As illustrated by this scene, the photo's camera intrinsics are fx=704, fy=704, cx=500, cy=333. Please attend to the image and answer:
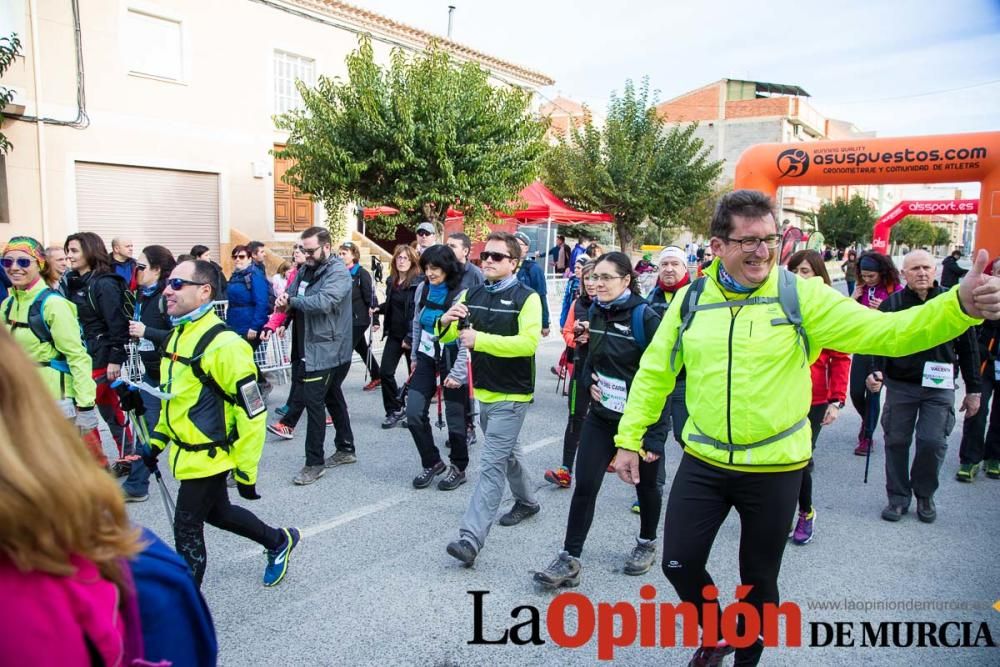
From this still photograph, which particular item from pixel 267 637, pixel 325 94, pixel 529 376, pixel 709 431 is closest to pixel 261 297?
pixel 529 376

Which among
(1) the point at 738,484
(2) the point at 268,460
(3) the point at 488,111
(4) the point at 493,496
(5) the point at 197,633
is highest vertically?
(3) the point at 488,111

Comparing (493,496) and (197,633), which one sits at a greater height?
(197,633)

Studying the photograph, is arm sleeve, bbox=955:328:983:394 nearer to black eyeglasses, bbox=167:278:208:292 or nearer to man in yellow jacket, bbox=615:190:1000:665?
man in yellow jacket, bbox=615:190:1000:665

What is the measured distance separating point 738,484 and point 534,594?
5.15ft

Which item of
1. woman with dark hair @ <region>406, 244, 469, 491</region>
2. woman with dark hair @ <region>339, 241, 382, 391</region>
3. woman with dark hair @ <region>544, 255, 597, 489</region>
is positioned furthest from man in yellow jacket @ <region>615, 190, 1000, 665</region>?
woman with dark hair @ <region>339, 241, 382, 391</region>

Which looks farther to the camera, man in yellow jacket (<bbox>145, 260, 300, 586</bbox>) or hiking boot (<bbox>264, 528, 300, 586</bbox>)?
hiking boot (<bbox>264, 528, 300, 586</bbox>)

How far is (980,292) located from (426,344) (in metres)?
4.06

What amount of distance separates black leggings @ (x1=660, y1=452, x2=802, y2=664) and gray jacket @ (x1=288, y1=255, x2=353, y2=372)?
3501 millimetres

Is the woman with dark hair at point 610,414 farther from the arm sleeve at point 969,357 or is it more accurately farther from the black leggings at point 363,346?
the black leggings at point 363,346

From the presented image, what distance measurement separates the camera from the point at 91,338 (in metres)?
5.46

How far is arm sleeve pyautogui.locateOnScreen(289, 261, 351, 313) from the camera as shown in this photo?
5520 millimetres

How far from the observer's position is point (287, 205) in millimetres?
18828

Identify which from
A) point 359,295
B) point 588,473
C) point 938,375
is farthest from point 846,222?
point 588,473

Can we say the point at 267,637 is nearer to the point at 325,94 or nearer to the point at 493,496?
the point at 493,496
